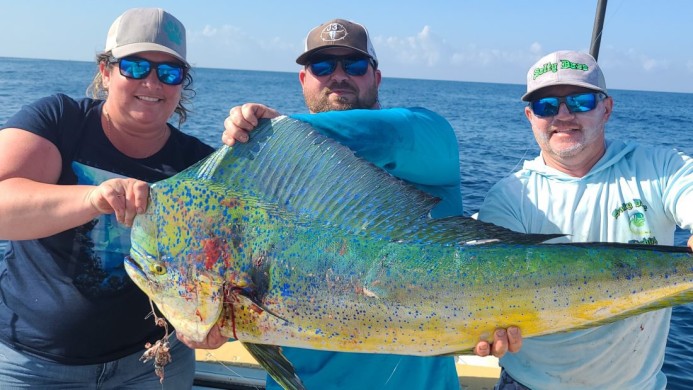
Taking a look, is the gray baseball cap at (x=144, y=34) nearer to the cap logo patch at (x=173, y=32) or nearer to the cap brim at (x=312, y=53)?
the cap logo patch at (x=173, y=32)

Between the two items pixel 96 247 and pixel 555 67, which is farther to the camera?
pixel 555 67

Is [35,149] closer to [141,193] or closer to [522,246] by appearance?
[141,193]

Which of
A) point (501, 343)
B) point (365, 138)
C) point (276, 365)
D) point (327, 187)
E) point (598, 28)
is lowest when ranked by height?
point (276, 365)

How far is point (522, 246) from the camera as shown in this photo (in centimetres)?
189

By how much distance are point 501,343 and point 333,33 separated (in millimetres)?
1537

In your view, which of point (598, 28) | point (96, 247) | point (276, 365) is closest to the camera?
point (276, 365)

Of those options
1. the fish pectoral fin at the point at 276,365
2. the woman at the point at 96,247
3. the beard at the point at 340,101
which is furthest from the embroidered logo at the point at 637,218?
the woman at the point at 96,247

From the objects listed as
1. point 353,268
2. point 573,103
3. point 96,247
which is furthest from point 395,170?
point 96,247

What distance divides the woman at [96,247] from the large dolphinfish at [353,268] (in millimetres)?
608

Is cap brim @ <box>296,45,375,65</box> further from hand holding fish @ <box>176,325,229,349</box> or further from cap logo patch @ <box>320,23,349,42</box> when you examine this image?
hand holding fish @ <box>176,325,229,349</box>

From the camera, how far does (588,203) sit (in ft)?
8.48

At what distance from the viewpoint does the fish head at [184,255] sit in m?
1.93

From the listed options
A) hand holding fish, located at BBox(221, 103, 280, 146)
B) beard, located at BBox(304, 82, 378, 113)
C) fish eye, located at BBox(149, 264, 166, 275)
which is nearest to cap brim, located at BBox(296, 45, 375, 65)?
beard, located at BBox(304, 82, 378, 113)

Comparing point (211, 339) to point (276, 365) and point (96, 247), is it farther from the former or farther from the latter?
point (96, 247)
